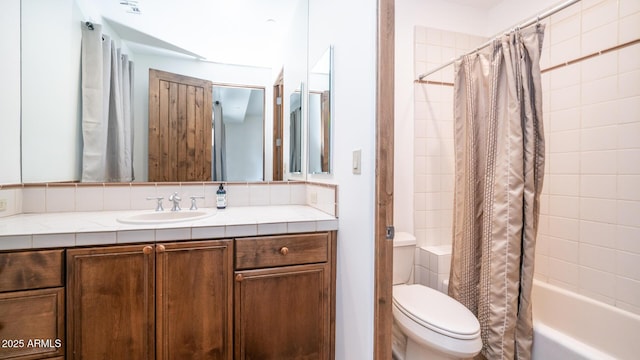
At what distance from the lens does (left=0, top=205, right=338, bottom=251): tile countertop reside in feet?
3.38

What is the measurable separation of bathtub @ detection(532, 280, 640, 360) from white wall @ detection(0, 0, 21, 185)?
2800mm

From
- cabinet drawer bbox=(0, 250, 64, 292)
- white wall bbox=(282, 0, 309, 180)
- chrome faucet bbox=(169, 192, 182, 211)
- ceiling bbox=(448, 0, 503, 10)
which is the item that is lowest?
cabinet drawer bbox=(0, 250, 64, 292)

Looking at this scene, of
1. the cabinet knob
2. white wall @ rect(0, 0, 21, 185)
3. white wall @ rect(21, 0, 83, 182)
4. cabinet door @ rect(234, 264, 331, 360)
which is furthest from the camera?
white wall @ rect(21, 0, 83, 182)

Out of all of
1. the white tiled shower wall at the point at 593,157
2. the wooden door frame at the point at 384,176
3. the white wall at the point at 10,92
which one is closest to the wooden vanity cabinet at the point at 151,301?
the wooden door frame at the point at 384,176

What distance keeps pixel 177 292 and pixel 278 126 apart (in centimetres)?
124

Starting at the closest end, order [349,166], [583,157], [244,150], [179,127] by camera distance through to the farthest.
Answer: [349,166]
[583,157]
[179,127]
[244,150]

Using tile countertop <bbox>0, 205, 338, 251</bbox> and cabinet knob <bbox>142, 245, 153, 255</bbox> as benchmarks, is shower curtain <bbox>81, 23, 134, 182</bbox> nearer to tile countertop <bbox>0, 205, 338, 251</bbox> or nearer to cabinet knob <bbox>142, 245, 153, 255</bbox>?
tile countertop <bbox>0, 205, 338, 251</bbox>

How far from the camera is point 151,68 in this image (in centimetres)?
167

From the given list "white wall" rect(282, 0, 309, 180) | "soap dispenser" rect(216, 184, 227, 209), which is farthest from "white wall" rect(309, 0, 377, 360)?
"soap dispenser" rect(216, 184, 227, 209)

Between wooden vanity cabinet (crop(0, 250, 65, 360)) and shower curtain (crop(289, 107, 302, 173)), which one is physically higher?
shower curtain (crop(289, 107, 302, 173))

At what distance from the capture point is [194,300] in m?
1.18

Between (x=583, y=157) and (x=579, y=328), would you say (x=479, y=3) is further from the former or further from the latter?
(x=579, y=328)

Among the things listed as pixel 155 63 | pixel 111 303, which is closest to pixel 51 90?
pixel 155 63

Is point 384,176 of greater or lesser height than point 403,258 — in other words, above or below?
above
